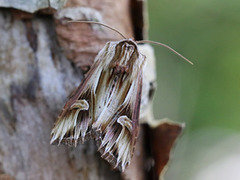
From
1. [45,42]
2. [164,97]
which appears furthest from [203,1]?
[45,42]

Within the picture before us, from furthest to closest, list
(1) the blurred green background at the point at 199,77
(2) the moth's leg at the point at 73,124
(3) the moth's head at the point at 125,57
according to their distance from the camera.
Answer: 1. (1) the blurred green background at the point at 199,77
2. (3) the moth's head at the point at 125,57
3. (2) the moth's leg at the point at 73,124

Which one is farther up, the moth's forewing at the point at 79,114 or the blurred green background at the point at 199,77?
the moth's forewing at the point at 79,114

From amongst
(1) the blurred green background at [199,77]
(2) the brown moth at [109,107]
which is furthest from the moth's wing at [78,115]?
(1) the blurred green background at [199,77]

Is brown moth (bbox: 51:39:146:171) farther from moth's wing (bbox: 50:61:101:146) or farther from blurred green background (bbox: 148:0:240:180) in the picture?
blurred green background (bbox: 148:0:240:180)

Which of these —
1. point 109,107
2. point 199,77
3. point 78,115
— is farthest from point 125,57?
point 199,77

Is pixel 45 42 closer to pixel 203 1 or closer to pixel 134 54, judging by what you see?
pixel 134 54

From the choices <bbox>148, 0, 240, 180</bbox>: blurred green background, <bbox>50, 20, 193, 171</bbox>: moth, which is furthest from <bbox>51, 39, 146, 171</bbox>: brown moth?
<bbox>148, 0, 240, 180</bbox>: blurred green background

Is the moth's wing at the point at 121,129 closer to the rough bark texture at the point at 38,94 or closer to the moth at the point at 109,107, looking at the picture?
the moth at the point at 109,107

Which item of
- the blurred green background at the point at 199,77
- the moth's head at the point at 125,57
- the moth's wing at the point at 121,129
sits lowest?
the blurred green background at the point at 199,77

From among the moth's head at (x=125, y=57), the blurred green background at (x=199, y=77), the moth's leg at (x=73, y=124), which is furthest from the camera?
the blurred green background at (x=199, y=77)

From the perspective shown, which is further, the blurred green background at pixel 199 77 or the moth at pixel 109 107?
the blurred green background at pixel 199 77
